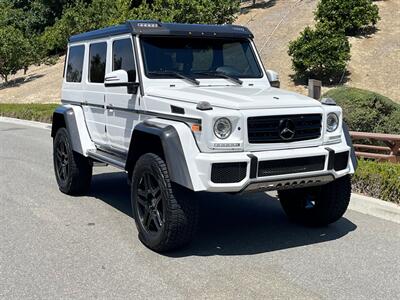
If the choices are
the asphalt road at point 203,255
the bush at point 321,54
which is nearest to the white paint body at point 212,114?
the asphalt road at point 203,255

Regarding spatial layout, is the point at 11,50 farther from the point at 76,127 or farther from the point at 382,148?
the point at 382,148

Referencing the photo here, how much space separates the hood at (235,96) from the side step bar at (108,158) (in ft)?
2.99

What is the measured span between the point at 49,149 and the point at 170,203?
8.76 metres

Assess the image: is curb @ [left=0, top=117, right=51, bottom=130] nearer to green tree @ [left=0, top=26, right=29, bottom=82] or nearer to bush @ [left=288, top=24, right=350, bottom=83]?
bush @ [left=288, top=24, right=350, bottom=83]

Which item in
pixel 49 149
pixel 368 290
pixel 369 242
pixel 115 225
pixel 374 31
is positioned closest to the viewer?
pixel 368 290

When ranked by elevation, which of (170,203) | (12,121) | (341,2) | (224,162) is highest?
(341,2)

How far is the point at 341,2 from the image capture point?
23.6m

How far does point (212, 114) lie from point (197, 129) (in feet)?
0.71

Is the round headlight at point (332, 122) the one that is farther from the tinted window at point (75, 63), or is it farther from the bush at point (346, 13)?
the bush at point (346, 13)

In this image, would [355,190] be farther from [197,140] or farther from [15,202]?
[15,202]

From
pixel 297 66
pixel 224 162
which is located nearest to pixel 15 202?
pixel 224 162

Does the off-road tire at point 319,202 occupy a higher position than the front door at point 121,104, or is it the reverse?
the front door at point 121,104

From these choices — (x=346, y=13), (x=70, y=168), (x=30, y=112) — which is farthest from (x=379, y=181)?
(x=346, y=13)

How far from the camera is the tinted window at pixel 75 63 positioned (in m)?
7.62
